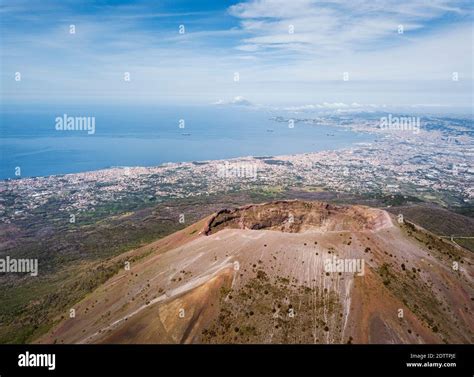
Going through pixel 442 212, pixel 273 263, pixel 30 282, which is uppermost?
pixel 273 263

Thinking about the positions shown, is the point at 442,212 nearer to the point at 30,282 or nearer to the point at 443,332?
the point at 443,332

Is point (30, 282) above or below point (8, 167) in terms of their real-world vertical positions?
below

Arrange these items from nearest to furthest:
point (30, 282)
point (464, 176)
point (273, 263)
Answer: point (273, 263), point (30, 282), point (464, 176)

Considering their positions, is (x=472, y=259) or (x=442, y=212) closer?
(x=472, y=259)
